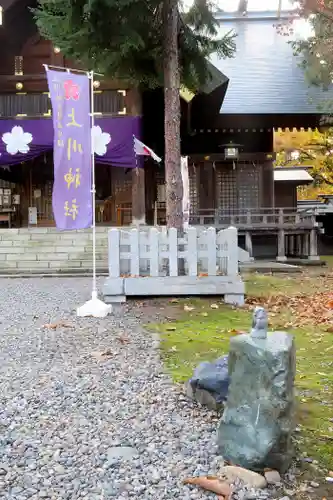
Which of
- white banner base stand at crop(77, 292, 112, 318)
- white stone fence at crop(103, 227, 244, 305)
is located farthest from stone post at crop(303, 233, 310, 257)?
white banner base stand at crop(77, 292, 112, 318)

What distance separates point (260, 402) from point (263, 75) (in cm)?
1883

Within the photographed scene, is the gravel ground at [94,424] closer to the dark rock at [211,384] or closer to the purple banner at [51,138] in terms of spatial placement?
the dark rock at [211,384]

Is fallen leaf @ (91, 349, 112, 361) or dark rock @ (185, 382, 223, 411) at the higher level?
dark rock @ (185, 382, 223, 411)

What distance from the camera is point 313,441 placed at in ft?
8.90

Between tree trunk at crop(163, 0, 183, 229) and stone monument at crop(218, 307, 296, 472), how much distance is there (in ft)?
19.3

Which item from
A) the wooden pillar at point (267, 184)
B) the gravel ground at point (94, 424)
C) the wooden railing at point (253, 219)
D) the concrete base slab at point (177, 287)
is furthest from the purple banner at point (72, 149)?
the wooden pillar at point (267, 184)

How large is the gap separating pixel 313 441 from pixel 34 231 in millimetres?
11453

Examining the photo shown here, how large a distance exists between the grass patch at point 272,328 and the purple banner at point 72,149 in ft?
7.46

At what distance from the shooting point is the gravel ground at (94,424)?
2283mm

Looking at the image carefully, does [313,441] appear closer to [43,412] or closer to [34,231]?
[43,412]

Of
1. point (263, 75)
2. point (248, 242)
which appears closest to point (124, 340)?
point (248, 242)

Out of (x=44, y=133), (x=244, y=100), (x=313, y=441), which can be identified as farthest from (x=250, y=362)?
(x=244, y=100)

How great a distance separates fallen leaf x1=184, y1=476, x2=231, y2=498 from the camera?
218 cm

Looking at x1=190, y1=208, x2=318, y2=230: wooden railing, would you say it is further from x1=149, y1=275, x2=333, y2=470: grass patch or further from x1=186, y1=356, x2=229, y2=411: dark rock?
x1=186, y1=356, x2=229, y2=411: dark rock
